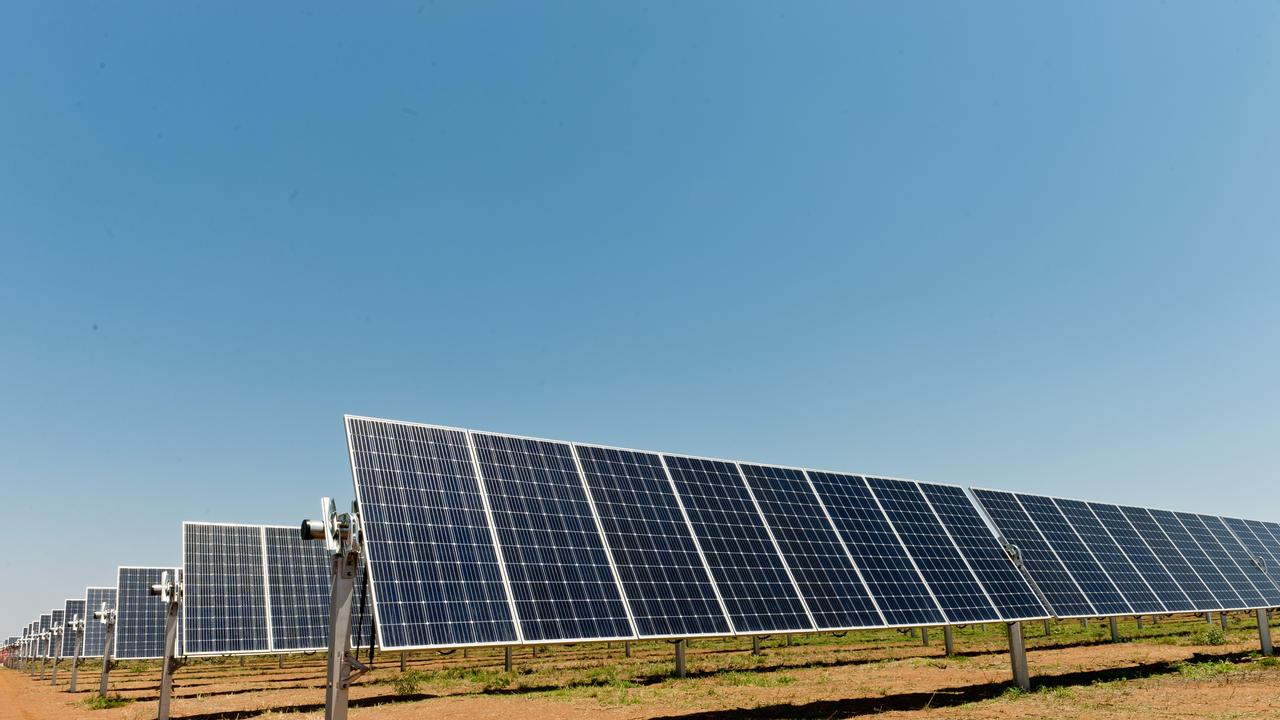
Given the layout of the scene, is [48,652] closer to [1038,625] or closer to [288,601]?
[288,601]

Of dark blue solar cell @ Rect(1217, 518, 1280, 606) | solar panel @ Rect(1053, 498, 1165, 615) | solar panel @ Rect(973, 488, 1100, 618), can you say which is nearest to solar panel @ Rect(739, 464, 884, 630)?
solar panel @ Rect(973, 488, 1100, 618)

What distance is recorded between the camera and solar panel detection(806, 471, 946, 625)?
2350cm

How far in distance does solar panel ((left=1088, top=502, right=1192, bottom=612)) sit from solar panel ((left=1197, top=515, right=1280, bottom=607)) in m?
3.57

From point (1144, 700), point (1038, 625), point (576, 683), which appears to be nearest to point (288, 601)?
point (576, 683)

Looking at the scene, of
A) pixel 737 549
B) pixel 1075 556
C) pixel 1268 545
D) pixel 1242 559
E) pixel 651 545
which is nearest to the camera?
pixel 651 545

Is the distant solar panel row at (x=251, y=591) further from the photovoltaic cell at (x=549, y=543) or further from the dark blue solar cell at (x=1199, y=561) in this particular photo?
the dark blue solar cell at (x=1199, y=561)

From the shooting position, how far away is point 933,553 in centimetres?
2730

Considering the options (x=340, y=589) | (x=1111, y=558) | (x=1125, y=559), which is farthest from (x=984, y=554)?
(x=340, y=589)

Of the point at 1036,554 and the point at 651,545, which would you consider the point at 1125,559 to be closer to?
the point at 1036,554

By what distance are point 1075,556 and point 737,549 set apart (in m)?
18.3

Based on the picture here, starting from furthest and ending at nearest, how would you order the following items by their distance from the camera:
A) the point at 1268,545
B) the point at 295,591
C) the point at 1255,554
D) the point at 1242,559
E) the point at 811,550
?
the point at 1268,545
the point at 1255,554
the point at 1242,559
the point at 295,591
the point at 811,550

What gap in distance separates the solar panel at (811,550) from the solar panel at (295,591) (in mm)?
20523

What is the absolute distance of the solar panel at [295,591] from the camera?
118ft

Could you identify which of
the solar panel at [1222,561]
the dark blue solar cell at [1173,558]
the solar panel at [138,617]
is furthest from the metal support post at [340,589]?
the solar panel at [138,617]
